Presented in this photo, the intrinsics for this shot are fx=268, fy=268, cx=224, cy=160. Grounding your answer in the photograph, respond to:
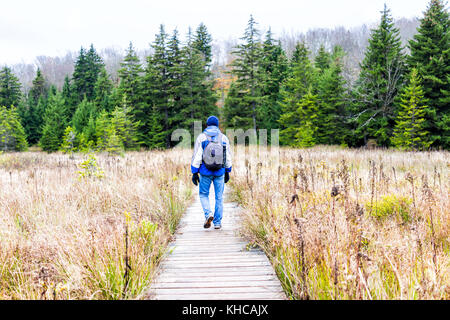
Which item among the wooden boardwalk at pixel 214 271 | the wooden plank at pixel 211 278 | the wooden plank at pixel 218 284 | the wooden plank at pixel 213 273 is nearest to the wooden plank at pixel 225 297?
the wooden boardwalk at pixel 214 271

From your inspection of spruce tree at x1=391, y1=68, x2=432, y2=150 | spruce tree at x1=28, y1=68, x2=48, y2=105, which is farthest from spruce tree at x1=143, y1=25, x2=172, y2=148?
spruce tree at x1=28, y1=68, x2=48, y2=105

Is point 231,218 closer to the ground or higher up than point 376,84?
closer to the ground

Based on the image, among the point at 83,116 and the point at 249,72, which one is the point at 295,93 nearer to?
the point at 249,72

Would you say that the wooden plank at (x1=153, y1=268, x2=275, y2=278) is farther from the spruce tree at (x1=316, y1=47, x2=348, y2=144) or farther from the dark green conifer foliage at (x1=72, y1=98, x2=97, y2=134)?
the dark green conifer foliage at (x1=72, y1=98, x2=97, y2=134)

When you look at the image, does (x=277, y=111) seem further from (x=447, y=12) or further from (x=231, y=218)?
(x=231, y=218)

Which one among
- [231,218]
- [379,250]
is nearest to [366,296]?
[379,250]

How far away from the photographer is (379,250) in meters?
2.86

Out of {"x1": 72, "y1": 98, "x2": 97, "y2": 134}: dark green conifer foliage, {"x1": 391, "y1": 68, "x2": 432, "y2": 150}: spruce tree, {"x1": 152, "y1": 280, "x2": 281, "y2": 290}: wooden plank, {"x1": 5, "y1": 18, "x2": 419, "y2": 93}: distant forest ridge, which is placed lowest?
{"x1": 152, "y1": 280, "x2": 281, "y2": 290}: wooden plank

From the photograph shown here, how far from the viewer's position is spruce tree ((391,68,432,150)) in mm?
19422

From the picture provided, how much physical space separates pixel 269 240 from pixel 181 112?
89.0 feet

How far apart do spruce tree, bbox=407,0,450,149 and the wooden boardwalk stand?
2255 cm

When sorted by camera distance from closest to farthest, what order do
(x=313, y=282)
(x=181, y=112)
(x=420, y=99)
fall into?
(x=313, y=282) → (x=420, y=99) → (x=181, y=112)

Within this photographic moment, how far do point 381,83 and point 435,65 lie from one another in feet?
12.2

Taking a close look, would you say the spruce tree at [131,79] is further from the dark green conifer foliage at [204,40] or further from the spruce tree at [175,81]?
the dark green conifer foliage at [204,40]
